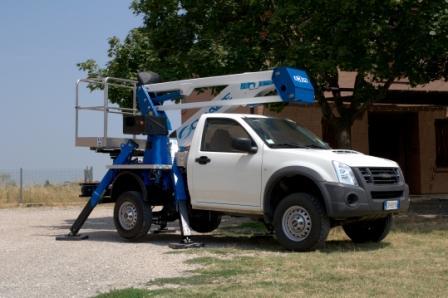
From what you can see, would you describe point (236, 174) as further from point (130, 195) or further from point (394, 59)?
point (394, 59)

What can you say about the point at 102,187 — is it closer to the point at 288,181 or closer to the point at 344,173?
the point at 288,181

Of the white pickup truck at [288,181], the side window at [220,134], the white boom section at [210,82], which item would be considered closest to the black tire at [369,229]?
the white pickup truck at [288,181]

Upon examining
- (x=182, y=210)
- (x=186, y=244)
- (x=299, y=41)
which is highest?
(x=299, y=41)

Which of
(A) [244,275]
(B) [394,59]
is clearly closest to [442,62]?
(B) [394,59]

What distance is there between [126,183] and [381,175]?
4642 millimetres

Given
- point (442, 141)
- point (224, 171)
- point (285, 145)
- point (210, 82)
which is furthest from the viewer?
point (442, 141)

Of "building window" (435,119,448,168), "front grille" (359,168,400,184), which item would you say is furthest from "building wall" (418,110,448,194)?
"front grille" (359,168,400,184)

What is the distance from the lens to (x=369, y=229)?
1157 centimetres

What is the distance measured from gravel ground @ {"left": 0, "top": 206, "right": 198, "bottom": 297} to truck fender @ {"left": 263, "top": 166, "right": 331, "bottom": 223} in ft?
4.56

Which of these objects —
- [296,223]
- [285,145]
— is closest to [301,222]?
[296,223]

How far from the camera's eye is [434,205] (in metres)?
20.4

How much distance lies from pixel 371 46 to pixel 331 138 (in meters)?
10.1

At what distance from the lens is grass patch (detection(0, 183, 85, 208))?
27.5 meters

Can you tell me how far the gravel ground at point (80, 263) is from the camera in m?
7.97
